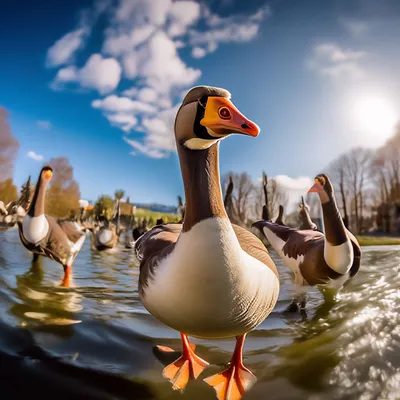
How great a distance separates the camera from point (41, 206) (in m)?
2.44

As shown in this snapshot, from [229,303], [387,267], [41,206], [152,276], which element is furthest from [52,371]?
[387,267]

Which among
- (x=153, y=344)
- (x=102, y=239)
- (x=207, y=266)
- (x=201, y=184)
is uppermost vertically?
(x=201, y=184)

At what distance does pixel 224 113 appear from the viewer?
89 cm

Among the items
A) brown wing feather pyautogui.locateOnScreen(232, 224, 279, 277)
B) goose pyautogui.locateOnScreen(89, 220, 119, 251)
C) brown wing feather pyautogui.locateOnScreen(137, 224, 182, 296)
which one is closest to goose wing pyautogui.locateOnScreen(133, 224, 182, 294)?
brown wing feather pyautogui.locateOnScreen(137, 224, 182, 296)

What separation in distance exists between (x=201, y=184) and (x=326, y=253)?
1337 millimetres

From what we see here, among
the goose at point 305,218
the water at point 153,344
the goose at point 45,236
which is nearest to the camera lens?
the water at point 153,344

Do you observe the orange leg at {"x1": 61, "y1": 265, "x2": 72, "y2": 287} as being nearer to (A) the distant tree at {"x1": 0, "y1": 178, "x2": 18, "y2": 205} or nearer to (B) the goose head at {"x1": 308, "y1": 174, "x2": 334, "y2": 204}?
(A) the distant tree at {"x1": 0, "y1": 178, "x2": 18, "y2": 205}

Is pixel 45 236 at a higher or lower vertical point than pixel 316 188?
lower

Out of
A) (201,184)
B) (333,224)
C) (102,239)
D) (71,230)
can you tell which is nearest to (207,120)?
(201,184)

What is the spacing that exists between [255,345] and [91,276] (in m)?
1.72

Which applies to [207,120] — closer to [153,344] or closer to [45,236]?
[153,344]

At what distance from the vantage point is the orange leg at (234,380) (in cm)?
93

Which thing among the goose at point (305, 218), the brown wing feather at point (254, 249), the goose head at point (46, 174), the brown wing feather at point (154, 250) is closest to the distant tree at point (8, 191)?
the goose head at point (46, 174)

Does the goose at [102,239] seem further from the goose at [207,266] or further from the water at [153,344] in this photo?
the goose at [207,266]
